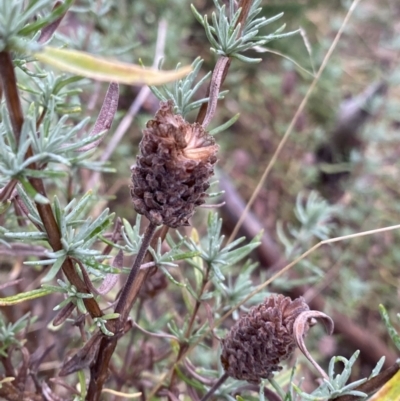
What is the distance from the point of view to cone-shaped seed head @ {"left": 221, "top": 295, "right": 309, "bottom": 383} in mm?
422

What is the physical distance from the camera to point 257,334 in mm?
439

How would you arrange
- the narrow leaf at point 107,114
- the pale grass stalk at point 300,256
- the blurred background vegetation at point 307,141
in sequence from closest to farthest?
the narrow leaf at point 107,114, the pale grass stalk at point 300,256, the blurred background vegetation at point 307,141

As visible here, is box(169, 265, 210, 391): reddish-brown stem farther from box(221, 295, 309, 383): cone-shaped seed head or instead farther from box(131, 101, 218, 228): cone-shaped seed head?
box(131, 101, 218, 228): cone-shaped seed head

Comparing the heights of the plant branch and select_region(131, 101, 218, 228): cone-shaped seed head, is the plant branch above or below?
above

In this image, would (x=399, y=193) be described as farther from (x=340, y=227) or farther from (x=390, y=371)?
(x=390, y=371)

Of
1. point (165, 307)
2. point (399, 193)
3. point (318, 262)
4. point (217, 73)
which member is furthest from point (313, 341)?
point (217, 73)

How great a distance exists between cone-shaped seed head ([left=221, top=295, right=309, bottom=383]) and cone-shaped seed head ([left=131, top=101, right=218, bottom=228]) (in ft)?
0.45

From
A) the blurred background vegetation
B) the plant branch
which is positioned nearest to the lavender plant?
the plant branch

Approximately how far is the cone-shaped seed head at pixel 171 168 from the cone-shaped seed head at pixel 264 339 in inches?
5.4

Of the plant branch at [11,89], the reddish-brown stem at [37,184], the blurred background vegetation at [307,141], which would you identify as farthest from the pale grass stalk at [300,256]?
the blurred background vegetation at [307,141]

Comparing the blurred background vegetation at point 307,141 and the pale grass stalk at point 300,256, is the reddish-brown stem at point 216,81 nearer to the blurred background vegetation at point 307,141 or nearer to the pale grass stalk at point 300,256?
the pale grass stalk at point 300,256

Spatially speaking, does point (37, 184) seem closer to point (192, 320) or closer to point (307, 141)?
point (192, 320)

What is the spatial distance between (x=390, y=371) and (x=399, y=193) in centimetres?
139

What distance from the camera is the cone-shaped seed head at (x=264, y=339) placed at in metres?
0.42
